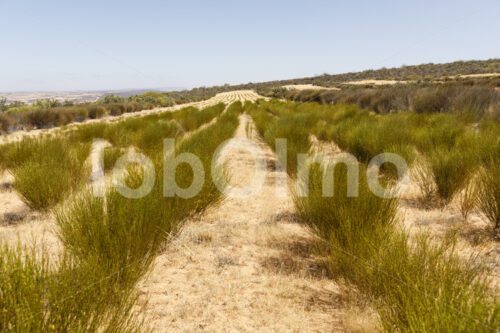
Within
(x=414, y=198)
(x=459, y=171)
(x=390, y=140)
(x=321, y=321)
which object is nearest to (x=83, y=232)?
(x=321, y=321)

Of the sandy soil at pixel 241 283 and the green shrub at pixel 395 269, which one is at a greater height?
the green shrub at pixel 395 269

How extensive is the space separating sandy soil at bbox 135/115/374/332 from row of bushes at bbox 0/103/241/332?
16 cm

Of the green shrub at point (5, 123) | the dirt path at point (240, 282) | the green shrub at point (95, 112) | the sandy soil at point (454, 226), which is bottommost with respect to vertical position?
the dirt path at point (240, 282)

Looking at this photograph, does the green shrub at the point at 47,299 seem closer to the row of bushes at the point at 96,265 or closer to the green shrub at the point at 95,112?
the row of bushes at the point at 96,265

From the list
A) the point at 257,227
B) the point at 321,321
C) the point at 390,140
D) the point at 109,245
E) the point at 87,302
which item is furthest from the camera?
the point at 390,140

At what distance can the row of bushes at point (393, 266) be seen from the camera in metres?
0.91

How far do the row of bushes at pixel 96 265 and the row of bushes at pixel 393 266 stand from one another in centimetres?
102

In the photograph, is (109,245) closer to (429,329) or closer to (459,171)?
(429,329)

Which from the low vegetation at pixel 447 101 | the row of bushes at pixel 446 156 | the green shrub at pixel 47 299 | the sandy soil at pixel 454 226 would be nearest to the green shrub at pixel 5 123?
the row of bushes at pixel 446 156

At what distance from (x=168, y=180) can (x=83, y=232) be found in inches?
30.8

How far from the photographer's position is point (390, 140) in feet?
14.3

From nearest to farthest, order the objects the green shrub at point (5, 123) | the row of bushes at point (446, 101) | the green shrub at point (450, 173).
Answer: the green shrub at point (450, 173) → the row of bushes at point (446, 101) → the green shrub at point (5, 123)

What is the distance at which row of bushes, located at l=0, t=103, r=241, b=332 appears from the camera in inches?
37.5

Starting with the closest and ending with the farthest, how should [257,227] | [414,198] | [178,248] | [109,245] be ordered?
1. [109,245]
2. [178,248]
3. [257,227]
4. [414,198]
